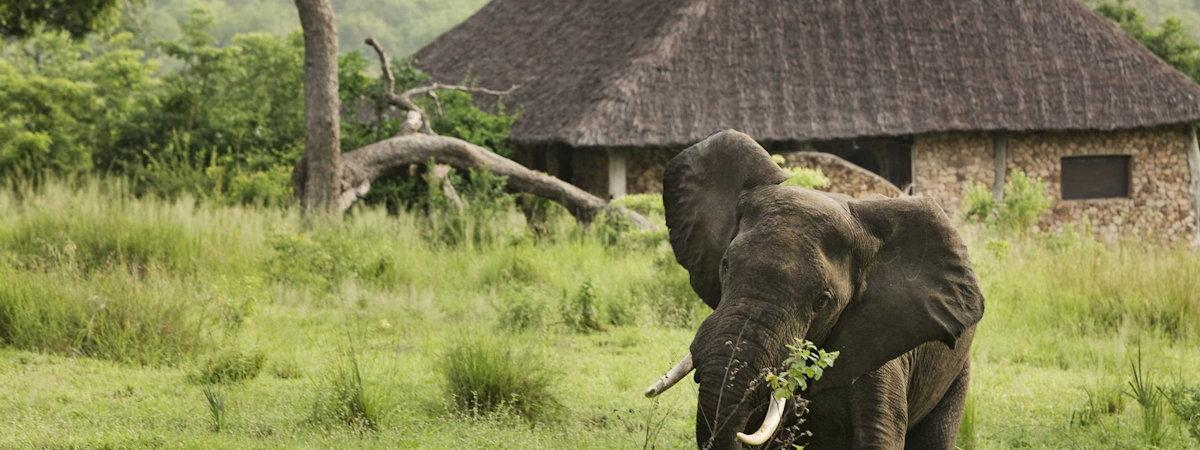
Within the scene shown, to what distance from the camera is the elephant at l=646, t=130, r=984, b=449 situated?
14.1ft

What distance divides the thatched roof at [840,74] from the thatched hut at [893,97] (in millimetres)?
24

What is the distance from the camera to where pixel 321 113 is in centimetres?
1461

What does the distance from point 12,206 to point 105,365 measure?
17.1 ft

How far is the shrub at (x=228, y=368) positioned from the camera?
25.9ft

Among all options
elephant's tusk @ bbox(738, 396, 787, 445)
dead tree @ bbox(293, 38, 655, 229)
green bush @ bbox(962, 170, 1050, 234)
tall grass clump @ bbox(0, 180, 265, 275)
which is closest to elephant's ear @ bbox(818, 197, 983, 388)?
elephant's tusk @ bbox(738, 396, 787, 445)

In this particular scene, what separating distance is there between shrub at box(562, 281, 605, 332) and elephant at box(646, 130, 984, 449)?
4.60 meters

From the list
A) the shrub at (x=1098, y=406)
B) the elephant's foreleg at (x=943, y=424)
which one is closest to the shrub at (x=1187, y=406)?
the shrub at (x=1098, y=406)

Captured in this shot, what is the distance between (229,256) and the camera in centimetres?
1141

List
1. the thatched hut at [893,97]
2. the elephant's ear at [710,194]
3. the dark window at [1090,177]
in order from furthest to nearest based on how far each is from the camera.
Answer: the dark window at [1090,177]
the thatched hut at [893,97]
the elephant's ear at [710,194]

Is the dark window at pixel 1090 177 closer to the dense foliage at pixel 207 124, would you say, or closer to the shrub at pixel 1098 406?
the dense foliage at pixel 207 124

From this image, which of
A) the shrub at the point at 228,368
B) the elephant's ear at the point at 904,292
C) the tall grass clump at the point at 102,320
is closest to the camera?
the elephant's ear at the point at 904,292

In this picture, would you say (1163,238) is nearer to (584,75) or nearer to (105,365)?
(584,75)

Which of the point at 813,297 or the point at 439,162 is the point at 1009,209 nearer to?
the point at 439,162

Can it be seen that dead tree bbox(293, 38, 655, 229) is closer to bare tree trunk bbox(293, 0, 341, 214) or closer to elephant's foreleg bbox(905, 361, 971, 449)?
bare tree trunk bbox(293, 0, 341, 214)
